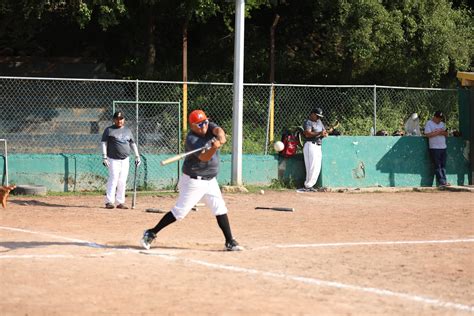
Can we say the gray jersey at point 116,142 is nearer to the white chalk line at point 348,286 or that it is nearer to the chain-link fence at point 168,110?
the chain-link fence at point 168,110

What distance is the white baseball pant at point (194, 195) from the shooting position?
10797 mm

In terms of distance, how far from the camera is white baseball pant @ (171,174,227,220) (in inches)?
425

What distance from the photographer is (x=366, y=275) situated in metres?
9.21

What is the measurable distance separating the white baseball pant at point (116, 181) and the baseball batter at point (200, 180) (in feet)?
17.4

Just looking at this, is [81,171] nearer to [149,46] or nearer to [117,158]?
[117,158]

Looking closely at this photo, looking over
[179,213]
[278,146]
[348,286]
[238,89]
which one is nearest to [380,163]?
[278,146]

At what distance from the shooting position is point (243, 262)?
32.8 feet

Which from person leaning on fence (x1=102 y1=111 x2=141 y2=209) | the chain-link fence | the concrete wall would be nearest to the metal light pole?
the chain-link fence

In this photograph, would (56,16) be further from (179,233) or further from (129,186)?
(179,233)

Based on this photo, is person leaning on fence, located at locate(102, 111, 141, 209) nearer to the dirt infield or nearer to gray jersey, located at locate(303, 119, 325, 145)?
the dirt infield

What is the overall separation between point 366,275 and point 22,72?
62.8ft

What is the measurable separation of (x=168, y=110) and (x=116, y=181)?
434 cm

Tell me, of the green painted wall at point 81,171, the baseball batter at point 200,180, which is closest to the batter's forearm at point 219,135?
the baseball batter at point 200,180

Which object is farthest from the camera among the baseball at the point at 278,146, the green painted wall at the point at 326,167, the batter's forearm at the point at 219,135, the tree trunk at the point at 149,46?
the tree trunk at the point at 149,46
